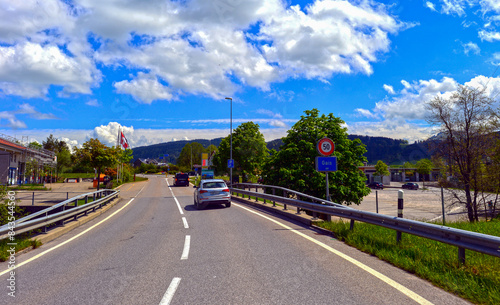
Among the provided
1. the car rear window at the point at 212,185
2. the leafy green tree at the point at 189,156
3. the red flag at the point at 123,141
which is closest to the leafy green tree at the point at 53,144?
the leafy green tree at the point at 189,156

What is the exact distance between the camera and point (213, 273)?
495cm

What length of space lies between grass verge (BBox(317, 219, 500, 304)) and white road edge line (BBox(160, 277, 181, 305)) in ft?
12.1

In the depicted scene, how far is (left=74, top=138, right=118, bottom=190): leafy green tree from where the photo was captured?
3128 cm

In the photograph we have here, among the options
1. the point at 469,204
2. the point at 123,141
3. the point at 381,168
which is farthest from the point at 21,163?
the point at 381,168

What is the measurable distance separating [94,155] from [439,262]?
33.0 m

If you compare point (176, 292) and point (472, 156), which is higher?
point (472, 156)

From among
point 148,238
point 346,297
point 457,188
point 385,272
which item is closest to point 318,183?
point 457,188

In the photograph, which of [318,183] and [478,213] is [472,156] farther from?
[318,183]

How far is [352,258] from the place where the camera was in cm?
568

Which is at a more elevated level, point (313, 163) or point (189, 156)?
point (189, 156)

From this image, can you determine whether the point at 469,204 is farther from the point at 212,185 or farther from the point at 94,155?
the point at 94,155

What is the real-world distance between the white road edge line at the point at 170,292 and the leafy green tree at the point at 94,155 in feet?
99.5

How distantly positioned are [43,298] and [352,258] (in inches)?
196

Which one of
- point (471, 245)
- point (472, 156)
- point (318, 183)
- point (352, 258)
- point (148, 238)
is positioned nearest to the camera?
point (471, 245)
